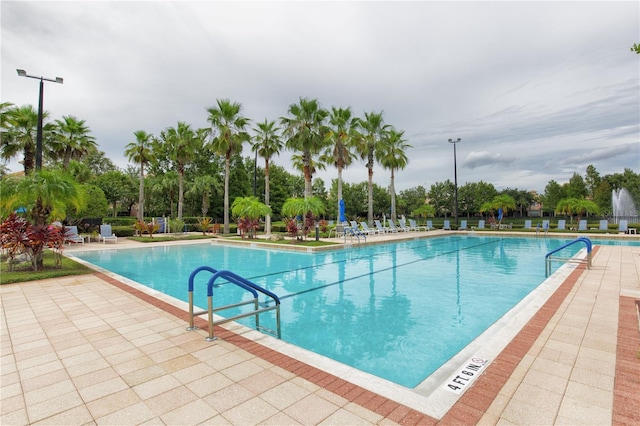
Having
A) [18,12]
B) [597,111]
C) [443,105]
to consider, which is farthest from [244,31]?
[597,111]

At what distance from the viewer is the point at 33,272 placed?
896cm

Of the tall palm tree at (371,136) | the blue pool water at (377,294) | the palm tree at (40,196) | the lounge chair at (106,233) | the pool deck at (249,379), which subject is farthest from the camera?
the tall palm tree at (371,136)

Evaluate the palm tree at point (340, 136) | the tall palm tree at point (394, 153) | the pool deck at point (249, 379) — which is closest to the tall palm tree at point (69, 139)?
the palm tree at point (340, 136)

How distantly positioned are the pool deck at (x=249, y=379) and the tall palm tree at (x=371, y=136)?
22.5m

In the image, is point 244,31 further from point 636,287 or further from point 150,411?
point 636,287

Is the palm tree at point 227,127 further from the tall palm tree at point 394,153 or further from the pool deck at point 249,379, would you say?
the pool deck at point 249,379

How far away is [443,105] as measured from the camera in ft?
65.7

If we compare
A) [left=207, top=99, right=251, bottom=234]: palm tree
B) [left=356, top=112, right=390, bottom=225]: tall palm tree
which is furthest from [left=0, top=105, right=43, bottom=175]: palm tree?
[left=356, top=112, right=390, bottom=225]: tall palm tree

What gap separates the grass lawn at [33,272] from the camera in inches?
318

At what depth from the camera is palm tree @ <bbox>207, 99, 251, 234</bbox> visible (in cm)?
2436

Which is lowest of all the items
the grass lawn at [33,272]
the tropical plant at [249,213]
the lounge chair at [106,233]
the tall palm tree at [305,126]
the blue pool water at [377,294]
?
the blue pool water at [377,294]

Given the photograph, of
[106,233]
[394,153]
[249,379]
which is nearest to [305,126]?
[394,153]

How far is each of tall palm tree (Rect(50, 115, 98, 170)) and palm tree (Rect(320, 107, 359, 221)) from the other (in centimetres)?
1725

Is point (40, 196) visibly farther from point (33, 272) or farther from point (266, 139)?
point (266, 139)
